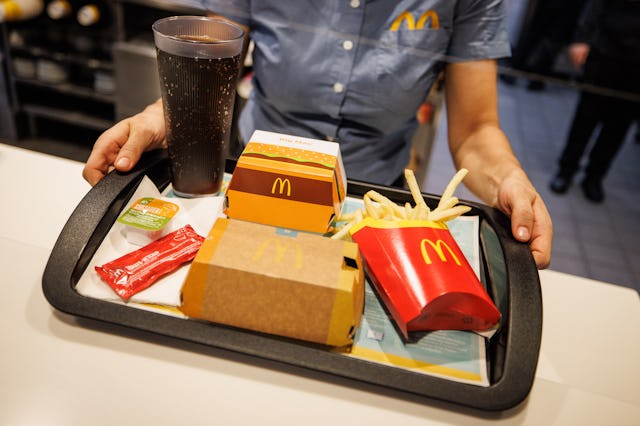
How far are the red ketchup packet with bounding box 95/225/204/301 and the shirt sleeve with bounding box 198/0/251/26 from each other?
0.63m

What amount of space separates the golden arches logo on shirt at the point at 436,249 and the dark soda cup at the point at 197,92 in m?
0.40

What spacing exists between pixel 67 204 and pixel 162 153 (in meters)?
0.20

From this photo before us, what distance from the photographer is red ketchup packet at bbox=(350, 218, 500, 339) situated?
704mm

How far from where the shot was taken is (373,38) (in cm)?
117

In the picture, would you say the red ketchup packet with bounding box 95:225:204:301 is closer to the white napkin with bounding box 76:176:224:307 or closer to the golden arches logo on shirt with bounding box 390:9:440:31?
the white napkin with bounding box 76:176:224:307

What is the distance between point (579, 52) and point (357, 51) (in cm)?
93

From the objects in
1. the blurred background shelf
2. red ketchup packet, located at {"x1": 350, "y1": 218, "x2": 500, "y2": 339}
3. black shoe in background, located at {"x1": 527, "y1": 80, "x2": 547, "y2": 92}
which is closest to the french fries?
red ketchup packet, located at {"x1": 350, "y1": 218, "x2": 500, "y2": 339}

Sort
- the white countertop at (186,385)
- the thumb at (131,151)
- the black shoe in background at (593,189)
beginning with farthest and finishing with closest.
Answer: the black shoe in background at (593,189)
the thumb at (131,151)
the white countertop at (186,385)

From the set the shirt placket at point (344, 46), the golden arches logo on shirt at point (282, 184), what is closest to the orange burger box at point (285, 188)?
the golden arches logo on shirt at point (282, 184)

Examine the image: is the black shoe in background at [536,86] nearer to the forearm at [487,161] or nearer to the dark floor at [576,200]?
the dark floor at [576,200]

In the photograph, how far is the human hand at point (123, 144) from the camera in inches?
36.2

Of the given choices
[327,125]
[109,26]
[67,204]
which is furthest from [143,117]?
[109,26]

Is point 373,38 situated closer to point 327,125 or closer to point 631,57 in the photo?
point 327,125

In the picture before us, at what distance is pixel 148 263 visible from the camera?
77 centimetres
